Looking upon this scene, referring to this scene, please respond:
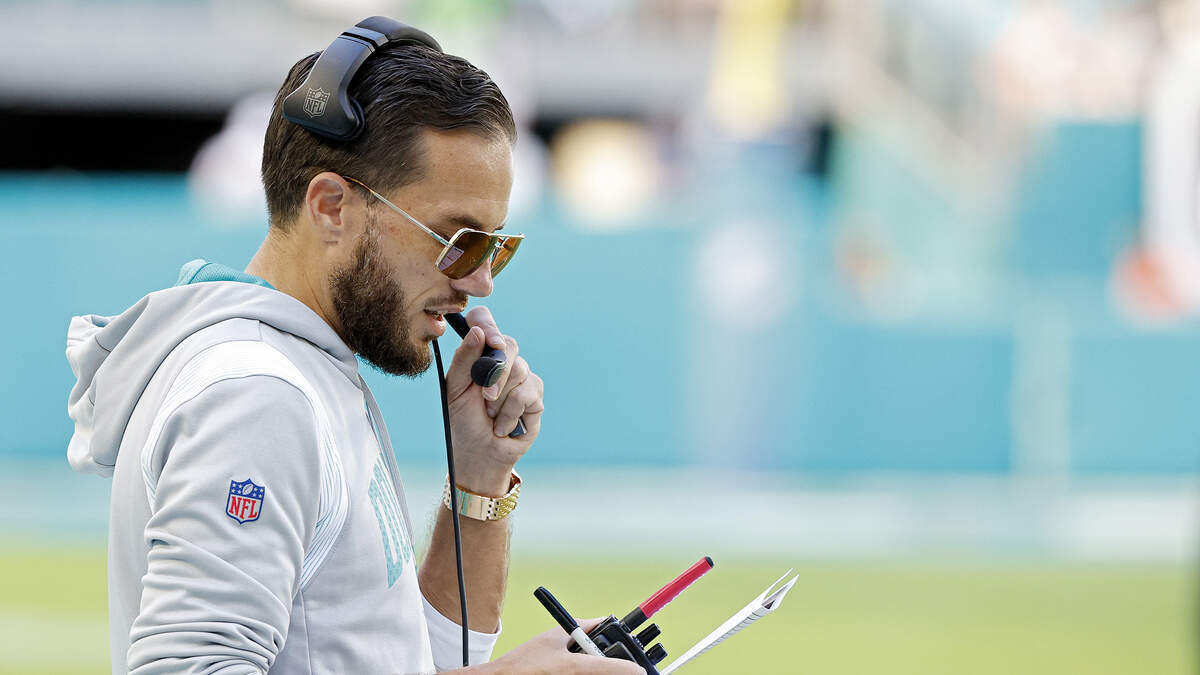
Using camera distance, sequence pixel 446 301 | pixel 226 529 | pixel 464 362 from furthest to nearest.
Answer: pixel 464 362 < pixel 446 301 < pixel 226 529

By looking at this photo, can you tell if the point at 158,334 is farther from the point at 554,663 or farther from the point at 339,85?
the point at 554,663

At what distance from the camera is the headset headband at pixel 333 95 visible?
5.14ft

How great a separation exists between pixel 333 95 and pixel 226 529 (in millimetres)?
510

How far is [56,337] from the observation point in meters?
9.93

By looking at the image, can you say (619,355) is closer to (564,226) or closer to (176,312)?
(564,226)

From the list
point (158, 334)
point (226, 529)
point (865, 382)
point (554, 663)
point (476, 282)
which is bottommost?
point (554, 663)

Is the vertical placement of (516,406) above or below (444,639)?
above

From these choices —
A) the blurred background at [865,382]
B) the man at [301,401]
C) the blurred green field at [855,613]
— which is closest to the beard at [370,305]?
the man at [301,401]

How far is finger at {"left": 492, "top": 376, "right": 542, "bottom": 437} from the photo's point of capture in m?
1.93

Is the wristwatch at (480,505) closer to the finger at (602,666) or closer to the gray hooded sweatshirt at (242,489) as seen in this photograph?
the gray hooded sweatshirt at (242,489)

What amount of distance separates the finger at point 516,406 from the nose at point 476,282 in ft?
0.78

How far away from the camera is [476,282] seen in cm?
170

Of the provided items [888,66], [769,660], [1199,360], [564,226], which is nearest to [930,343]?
[1199,360]

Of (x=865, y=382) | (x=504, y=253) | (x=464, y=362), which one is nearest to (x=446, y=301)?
(x=504, y=253)
